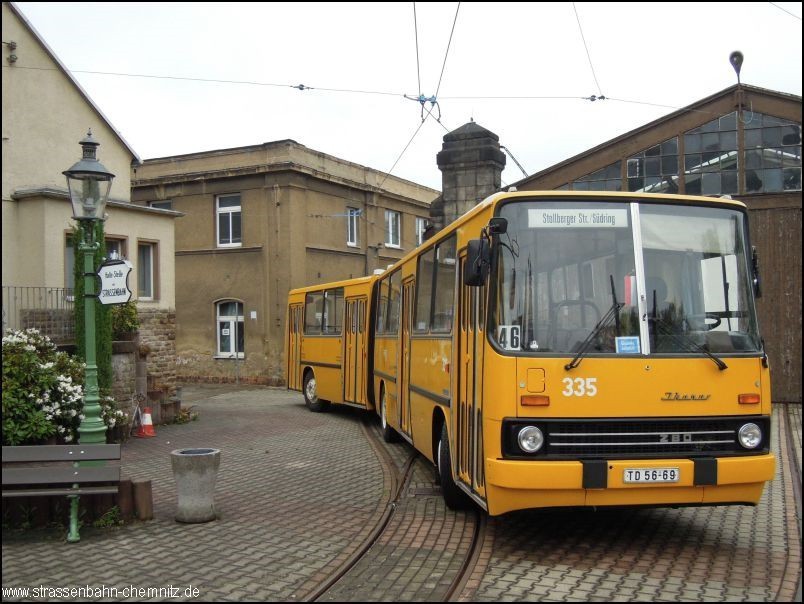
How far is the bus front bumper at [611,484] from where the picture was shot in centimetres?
602

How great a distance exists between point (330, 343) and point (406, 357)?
7.35m

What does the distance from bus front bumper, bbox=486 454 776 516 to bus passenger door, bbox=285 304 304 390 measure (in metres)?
14.5

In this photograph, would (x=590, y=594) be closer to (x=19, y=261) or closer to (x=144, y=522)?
(x=144, y=522)

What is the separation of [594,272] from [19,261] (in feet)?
42.8

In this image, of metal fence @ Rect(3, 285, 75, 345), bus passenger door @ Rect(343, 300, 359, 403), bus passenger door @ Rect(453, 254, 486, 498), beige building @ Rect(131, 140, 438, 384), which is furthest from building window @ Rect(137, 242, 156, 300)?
bus passenger door @ Rect(453, 254, 486, 498)

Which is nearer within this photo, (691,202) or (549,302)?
(549,302)

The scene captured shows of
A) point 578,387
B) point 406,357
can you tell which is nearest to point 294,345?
point 406,357

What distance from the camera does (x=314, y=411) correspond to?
19.7 m

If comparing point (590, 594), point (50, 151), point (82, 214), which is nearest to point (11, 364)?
point (82, 214)

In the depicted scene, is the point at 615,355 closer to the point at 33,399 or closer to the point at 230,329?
the point at 33,399

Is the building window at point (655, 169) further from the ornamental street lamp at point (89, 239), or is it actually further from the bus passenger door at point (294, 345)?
the ornamental street lamp at point (89, 239)

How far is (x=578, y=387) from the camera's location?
6.17 meters

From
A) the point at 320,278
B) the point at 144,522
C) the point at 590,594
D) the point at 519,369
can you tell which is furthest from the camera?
the point at 320,278

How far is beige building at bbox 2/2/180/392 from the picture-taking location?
603 inches
